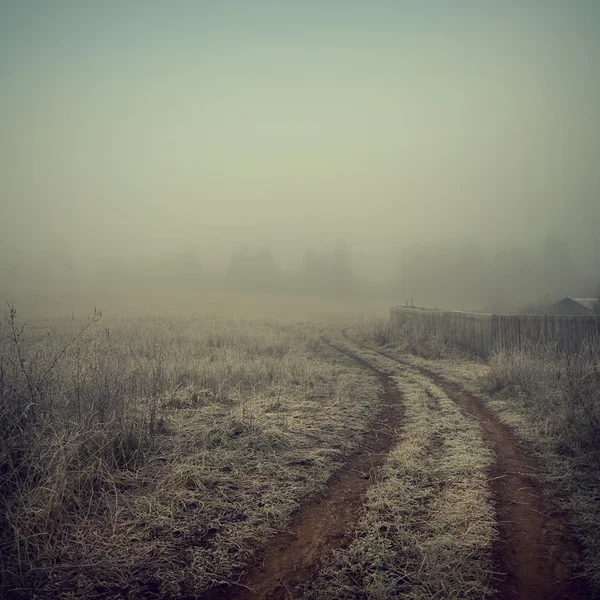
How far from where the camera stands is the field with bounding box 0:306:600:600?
3137 millimetres

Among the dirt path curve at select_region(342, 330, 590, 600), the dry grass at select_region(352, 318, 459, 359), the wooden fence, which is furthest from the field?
the dry grass at select_region(352, 318, 459, 359)

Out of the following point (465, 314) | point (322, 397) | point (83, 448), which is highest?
point (465, 314)

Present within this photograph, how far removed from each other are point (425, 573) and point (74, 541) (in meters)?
3.15

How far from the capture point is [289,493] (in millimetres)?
4527

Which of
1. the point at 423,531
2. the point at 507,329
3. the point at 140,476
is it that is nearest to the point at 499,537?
the point at 423,531

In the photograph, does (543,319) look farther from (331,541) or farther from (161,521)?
(161,521)

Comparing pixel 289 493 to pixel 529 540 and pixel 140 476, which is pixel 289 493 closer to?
pixel 140 476

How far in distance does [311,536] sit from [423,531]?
1.13 meters

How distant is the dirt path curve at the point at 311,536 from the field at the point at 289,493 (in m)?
0.02

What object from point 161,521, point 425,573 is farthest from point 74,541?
point 425,573

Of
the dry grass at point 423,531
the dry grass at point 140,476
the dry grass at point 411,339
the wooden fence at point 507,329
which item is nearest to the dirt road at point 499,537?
the dry grass at point 423,531

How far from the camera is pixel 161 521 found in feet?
12.3

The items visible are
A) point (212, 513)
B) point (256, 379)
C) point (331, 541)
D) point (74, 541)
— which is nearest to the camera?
point (74, 541)

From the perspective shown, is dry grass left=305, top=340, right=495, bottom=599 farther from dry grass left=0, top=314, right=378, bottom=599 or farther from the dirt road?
dry grass left=0, top=314, right=378, bottom=599
